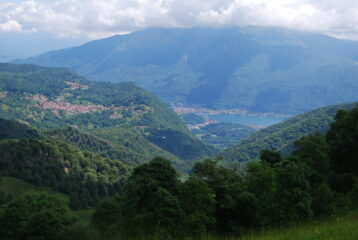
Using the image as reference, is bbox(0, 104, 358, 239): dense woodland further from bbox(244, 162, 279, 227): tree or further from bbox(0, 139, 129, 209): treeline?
bbox(0, 139, 129, 209): treeline

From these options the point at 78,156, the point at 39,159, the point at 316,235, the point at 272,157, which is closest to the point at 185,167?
the point at 78,156

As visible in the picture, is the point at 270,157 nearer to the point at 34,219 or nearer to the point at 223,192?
the point at 223,192

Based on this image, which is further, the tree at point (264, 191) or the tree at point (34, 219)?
the tree at point (34, 219)

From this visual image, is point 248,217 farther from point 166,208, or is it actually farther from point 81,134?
point 81,134

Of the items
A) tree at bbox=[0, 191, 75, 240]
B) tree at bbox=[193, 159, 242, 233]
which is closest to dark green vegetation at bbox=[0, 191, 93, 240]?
tree at bbox=[0, 191, 75, 240]

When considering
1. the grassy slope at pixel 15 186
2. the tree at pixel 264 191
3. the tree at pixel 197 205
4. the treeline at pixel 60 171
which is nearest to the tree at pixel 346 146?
the tree at pixel 264 191

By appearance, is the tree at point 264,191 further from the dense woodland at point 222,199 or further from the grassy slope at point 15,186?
the grassy slope at point 15,186
